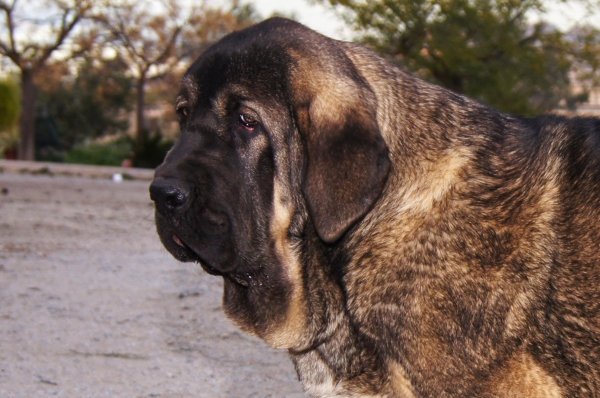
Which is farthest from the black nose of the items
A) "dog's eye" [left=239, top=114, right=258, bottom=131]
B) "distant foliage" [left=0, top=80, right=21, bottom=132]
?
"distant foliage" [left=0, top=80, right=21, bottom=132]

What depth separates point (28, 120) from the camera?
23.0m

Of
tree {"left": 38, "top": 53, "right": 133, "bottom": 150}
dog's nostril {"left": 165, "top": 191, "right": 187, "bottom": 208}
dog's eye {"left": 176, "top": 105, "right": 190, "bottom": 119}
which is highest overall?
dog's eye {"left": 176, "top": 105, "right": 190, "bottom": 119}

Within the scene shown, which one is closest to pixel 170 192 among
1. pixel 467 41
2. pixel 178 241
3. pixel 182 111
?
pixel 178 241

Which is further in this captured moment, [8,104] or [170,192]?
[8,104]

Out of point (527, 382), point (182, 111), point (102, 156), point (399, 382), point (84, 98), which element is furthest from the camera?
point (84, 98)

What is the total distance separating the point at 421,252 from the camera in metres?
2.53

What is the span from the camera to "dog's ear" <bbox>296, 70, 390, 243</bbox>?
262cm

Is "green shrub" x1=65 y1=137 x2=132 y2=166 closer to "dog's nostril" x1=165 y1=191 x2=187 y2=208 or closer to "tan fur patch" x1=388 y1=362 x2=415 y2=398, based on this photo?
"dog's nostril" x1=165 y1=191 x2=187 y2=208

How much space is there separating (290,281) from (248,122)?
65 centimetres

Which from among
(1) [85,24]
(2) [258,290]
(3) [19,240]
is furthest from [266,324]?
(1) [85,24]

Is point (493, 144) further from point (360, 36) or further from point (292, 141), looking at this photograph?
point (360, 36)

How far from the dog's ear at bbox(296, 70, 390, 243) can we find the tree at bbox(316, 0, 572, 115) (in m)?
16.0

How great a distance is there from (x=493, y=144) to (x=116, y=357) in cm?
293

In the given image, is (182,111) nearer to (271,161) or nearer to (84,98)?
(271,161)
